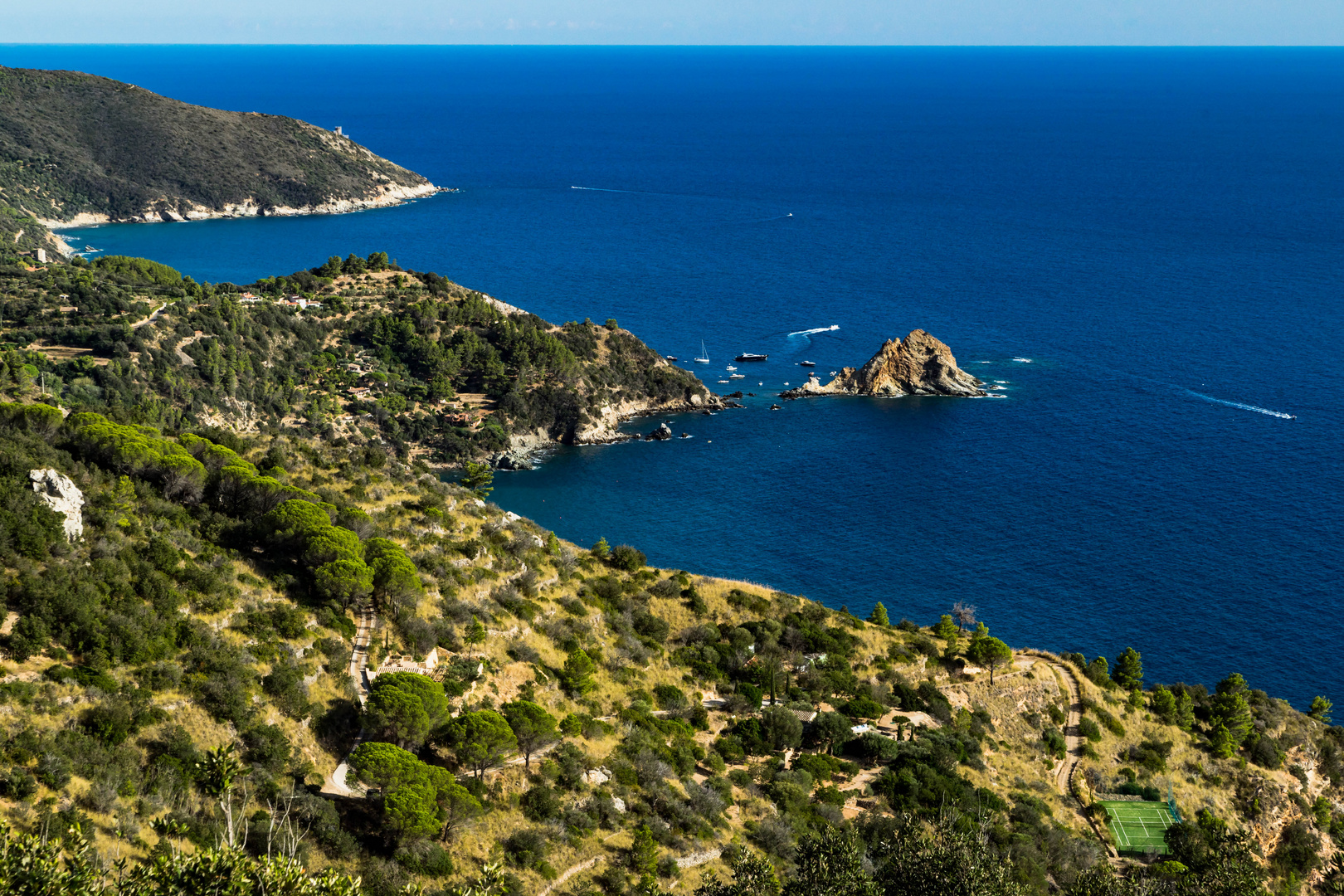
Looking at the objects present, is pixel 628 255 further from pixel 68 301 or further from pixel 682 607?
pixel 682 607

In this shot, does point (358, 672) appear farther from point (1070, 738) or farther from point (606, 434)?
point (606, 434)

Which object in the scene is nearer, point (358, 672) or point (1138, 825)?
point (358, 672)

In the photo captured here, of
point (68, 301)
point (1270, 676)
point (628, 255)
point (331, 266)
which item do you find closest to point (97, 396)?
point (68, 301)

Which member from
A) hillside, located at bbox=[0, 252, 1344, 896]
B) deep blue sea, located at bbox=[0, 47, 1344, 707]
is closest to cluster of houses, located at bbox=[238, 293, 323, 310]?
deep blue sea, located at bbox=[0, 47, 1344, 707]

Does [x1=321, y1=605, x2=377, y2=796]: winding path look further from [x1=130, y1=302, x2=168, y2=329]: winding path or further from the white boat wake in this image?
the white boat wake

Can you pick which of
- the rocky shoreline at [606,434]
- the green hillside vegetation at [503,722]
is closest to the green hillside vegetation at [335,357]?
the rocky shoreline at [606,434]

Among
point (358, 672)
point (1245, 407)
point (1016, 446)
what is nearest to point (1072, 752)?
point (358, 672)
